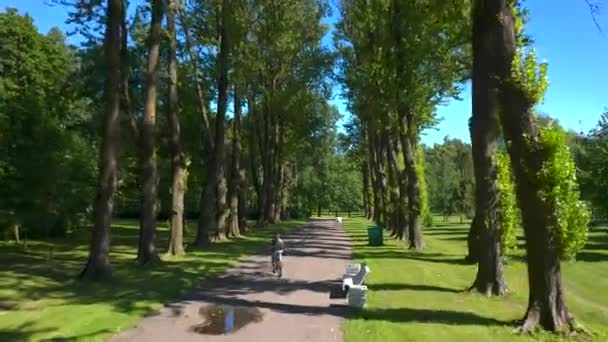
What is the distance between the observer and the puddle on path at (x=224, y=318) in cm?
1165

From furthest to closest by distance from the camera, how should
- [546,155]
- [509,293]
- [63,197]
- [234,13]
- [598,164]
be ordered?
[598,164] → [234,13] → [63,197] → [509,293] → [546,155]

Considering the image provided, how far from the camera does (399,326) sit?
11844 millimetres

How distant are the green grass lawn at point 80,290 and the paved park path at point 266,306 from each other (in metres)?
0.58

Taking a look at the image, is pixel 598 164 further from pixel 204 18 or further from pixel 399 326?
pixel 399 326

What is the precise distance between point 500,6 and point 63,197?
79.7 ft

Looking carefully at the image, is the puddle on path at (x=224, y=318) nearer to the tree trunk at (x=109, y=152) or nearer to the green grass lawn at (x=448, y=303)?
the green grass lawn at (x=448, y=303)

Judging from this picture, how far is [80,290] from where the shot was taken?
54.3 feet

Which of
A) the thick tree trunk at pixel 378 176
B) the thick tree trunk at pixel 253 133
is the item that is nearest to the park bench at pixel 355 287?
the thick tree trunk at pixel 378 176

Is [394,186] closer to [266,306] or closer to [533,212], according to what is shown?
[266,306]

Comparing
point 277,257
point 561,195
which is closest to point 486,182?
point 561,195

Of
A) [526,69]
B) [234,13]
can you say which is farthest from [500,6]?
[234,13]

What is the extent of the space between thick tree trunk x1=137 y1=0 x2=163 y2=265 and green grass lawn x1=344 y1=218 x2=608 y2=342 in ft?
26.0

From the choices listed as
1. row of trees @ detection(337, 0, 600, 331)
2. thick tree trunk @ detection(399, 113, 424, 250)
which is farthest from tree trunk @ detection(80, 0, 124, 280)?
thick tree trunk @ detection(399, 113, 424, 250)

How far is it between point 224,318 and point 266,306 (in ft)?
5.39
